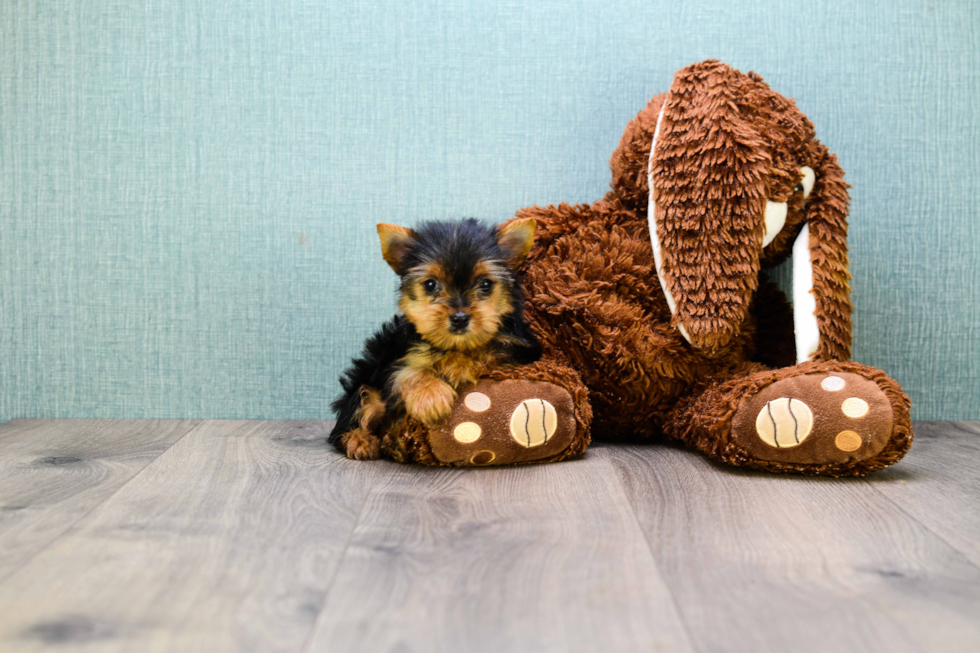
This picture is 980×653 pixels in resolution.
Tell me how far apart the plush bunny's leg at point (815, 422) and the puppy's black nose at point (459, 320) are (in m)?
0.56

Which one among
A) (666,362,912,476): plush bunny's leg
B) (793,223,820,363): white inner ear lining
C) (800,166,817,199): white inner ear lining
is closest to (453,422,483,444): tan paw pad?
(666,362,912,476): plush bunny's leg

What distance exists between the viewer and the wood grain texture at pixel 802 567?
0.83 metres

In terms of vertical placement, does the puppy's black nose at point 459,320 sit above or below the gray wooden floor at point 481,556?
above

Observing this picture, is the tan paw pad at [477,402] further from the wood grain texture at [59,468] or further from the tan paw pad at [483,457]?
the wood grain texture at [59,468]

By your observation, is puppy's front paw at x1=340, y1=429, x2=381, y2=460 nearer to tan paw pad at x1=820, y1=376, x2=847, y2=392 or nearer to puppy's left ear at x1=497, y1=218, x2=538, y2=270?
puppy's left ear at x1=497, y1=218, x2=538, y2=270

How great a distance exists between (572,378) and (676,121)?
0.59 meters

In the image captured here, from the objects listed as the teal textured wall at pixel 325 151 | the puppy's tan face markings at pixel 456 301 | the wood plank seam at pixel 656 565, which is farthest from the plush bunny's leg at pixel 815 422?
the teal textured wall at pixel 325 151

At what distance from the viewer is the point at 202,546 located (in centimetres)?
108

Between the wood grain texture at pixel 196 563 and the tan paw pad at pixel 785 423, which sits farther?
the tan paw pad at pixel 785 423

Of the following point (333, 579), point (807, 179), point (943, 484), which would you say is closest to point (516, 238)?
point (807, 179)

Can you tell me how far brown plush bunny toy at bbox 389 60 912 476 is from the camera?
142 centimetres

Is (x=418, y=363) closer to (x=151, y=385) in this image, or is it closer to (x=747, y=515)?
(x=747, y=515)

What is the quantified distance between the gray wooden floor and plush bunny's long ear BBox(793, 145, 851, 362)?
0.30 m

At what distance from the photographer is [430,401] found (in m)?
1.44
